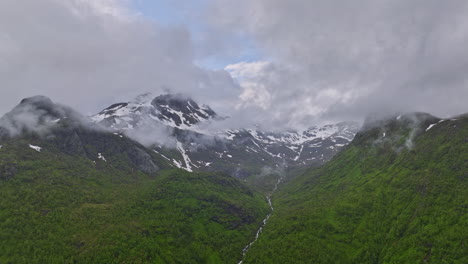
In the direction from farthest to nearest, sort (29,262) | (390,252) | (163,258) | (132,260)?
(390,252)
(163,258)
(132,260)
(29,262)

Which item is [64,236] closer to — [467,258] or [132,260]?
[132,260]

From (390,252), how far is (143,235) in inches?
6949

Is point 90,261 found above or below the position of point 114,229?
below

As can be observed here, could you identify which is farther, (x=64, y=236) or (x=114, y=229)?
(x=114, y=229)

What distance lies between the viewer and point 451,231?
190625 millimetres

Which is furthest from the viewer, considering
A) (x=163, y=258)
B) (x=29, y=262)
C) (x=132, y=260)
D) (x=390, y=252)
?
(x=390, y=252)

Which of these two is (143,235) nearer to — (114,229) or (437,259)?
(114,229)

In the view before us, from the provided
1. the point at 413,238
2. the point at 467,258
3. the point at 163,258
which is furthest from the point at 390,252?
the point at 163,258

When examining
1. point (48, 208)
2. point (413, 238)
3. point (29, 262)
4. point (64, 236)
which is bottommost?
point (29, 262)

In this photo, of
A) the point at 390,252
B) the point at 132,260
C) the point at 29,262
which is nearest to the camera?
the point at 29,262

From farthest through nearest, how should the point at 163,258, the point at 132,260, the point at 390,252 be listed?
the point at 390,252 < the point at 163,258 < the point at 132,260

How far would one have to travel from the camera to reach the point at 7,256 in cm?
15438

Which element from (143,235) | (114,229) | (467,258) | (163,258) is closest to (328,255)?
(467,258)

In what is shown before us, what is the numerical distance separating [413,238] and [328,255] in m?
62.3
